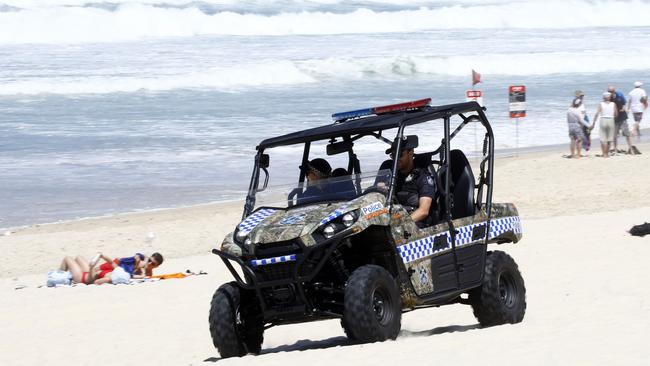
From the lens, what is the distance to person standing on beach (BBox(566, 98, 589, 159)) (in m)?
25.5

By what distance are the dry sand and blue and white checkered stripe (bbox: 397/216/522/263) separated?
0.61 metres

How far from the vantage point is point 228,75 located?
5425 centimetres

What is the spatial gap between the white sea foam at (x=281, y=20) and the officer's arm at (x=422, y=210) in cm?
6192

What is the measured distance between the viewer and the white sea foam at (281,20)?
7088 cm

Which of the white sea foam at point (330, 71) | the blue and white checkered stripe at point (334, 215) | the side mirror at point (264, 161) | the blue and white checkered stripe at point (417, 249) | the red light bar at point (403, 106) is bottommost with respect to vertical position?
the white sea foam at point (330, 71)

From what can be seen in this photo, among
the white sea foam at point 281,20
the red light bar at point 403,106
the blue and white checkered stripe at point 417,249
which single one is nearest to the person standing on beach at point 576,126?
the red light bar at point 403,106

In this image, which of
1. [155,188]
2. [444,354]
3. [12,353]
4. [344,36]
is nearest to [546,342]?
[444,354]

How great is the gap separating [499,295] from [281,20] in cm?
6927

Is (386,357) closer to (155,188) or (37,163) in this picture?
(155,188)

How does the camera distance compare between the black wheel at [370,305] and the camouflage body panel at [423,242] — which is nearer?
the black wheel at [370,305]

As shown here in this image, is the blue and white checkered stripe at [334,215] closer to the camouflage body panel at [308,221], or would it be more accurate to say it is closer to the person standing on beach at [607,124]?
the camouflage body panel at [308,221]

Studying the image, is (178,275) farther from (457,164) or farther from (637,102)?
(637,102)

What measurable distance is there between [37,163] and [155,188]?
16.7 ft

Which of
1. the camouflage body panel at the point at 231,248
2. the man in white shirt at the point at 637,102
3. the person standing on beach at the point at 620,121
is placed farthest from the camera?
the man in white shirt at the point at 637,102
